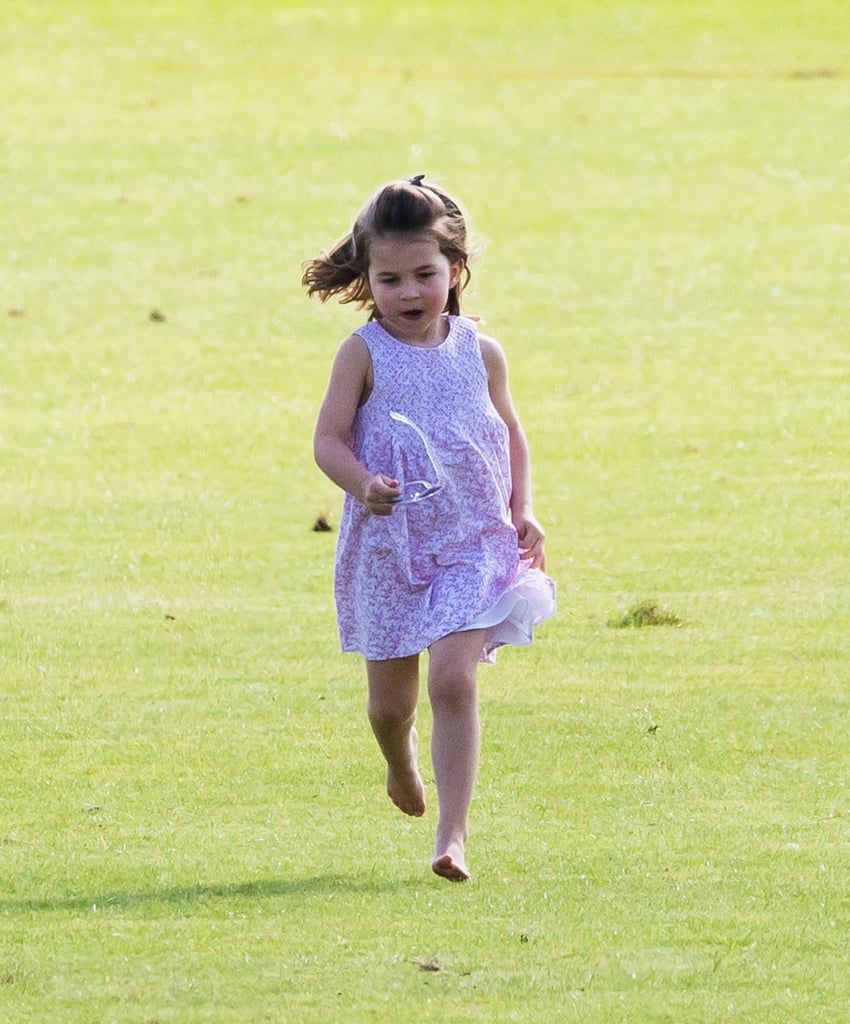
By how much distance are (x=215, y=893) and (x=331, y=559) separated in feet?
17.9

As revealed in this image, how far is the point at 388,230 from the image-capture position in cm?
643

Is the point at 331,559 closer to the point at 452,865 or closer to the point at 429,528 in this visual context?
the point at 429,528

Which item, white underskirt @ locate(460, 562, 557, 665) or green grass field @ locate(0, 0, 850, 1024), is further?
white underskirt @ locate(460, 562, 557, 665)

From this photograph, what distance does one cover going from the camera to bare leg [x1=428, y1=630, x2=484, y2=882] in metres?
6.18

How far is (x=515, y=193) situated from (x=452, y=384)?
59.5ft

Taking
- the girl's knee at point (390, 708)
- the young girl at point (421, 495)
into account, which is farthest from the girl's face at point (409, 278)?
the girl's knee at point (390, 708)

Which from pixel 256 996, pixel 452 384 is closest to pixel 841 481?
pixel 452 384

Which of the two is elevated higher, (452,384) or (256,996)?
(452,384)

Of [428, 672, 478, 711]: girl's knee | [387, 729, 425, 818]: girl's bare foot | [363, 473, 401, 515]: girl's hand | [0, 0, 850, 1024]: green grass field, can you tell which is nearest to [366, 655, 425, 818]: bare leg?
[387, 729, 425, 818]: girl's bare foot

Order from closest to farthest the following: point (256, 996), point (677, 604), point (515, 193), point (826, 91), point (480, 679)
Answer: point (256, 996), point (480, 679), point (677, 604), point (515, 193), point (826, 91)

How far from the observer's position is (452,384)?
6.51m

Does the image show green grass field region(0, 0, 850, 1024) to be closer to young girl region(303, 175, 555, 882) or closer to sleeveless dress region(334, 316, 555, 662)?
young girl region(303, 175, 555, 882)

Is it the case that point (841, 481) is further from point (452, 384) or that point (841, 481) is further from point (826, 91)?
point (826, 91)

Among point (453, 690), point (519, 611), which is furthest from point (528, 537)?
point (453, 690)
